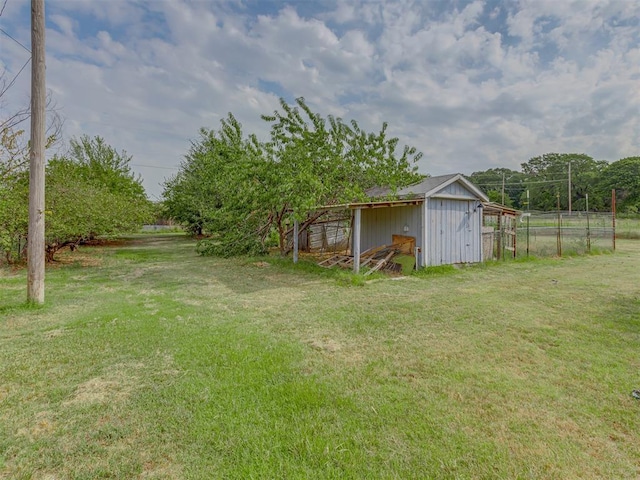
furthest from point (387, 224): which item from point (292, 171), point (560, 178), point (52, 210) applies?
point (560, 178)

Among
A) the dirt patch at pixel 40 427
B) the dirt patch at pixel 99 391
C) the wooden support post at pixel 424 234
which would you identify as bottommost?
the dirt patch at pixel 40 427

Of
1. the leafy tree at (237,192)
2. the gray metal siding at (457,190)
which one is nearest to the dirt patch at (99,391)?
the leafy tree at (237,192)

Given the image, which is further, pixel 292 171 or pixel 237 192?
pixel 237 192

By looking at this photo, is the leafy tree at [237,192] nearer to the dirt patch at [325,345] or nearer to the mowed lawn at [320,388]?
the mowed lawn at [320,388]

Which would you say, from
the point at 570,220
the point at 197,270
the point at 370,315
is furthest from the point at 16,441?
the point at 570,220

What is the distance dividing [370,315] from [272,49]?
28.9ft

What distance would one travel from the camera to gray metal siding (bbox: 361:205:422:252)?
8.88 metres

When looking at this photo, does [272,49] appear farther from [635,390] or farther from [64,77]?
[635,390]

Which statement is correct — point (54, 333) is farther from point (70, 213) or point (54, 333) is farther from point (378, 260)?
point (378, 260)

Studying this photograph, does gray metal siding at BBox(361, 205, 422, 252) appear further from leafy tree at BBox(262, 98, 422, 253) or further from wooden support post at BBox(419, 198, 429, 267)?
leafy tree at BBox(262, 98, 422, 253)

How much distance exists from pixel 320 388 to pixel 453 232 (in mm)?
7856

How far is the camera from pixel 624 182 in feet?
117

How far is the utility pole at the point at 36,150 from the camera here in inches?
185

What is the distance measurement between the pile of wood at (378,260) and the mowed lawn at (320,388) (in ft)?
9.90
